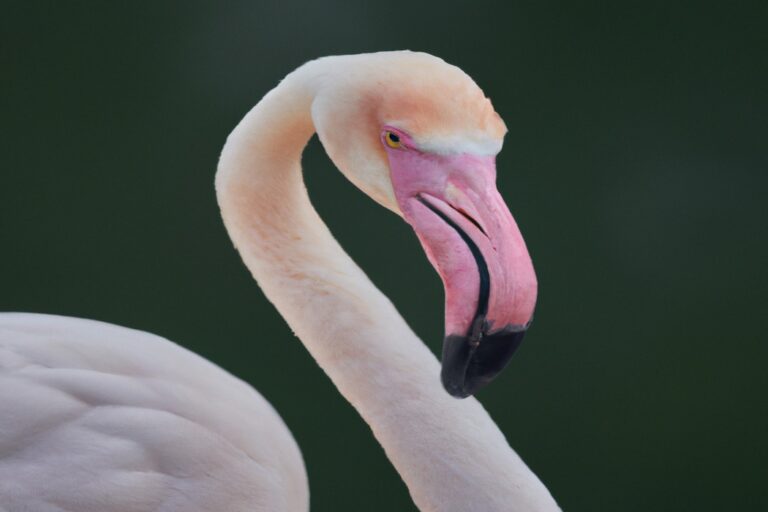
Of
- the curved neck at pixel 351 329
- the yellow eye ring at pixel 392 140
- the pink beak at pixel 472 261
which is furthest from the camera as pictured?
the curved neck at pixel 351 329

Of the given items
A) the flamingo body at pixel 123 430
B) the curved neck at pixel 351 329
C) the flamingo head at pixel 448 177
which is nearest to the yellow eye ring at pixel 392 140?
the flamingo head at pixel 448 177

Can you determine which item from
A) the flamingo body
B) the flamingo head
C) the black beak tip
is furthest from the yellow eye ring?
the flamingo body

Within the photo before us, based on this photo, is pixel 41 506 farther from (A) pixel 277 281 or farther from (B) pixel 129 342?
(A) pixel 277 281

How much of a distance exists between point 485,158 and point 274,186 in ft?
1.27

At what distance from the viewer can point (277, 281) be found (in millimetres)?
1755

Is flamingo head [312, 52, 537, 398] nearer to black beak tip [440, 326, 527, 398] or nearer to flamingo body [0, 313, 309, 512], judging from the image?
black beak tip [440, 326, 527, 398]

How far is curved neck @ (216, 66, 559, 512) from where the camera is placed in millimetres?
1659

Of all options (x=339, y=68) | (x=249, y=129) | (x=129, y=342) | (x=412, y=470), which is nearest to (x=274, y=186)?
(x=249, y=129)

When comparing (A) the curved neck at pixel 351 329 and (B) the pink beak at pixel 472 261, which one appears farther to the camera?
(A) the curved neck at pixel 351 329

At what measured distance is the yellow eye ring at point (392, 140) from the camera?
5.03 feet

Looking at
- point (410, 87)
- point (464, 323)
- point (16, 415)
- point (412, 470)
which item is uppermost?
point (410, 87)

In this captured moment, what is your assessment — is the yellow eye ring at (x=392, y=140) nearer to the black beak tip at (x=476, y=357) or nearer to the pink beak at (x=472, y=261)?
the pink beak at (x=472, y=261)

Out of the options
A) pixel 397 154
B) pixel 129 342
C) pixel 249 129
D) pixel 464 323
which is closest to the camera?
pixel 464 323

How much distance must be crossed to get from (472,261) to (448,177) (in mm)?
138
